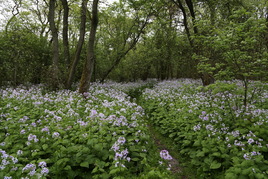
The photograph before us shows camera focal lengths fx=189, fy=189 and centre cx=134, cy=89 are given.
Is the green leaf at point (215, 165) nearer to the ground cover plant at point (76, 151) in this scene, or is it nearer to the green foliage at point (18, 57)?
the ground cover plant at point (76, 151)

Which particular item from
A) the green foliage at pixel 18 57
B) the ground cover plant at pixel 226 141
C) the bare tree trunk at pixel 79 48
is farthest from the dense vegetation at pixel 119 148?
the green foliage at pixel 18 57

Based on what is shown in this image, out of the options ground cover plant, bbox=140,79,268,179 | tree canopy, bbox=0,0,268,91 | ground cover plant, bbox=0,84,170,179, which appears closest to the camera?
ground cover plant, bbox=0,84,170,179

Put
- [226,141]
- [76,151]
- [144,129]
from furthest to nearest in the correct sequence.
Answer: [144,129] < [226,141] < [76,151]

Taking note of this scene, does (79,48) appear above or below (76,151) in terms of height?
above

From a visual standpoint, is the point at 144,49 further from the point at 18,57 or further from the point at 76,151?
the point at 76,151

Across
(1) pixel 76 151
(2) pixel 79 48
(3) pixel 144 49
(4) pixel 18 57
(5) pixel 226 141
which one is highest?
(3) pixel 144 49

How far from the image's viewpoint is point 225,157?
540 centimetres

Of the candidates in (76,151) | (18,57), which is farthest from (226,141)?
(18,57)

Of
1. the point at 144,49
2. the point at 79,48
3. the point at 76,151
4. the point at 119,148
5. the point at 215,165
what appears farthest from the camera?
the point at 144,49

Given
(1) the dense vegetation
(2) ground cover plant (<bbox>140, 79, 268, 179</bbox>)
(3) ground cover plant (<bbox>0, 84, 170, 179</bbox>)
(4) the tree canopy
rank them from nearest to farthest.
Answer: (3) ground cover plant (<bbox>0, 84, 170, 179</bbox>) < (1) the dense vegetation < (2) ground cover plant (<bbox>140, 79, 268, 179</bbox>) < (4) the tree canopy

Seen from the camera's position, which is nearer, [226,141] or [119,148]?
[119,148]

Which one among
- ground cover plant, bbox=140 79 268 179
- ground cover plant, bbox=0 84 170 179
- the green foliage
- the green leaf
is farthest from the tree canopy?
ground cover plant, bbox=0 84 170 179

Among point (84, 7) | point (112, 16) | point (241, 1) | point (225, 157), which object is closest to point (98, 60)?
point (112, 16)

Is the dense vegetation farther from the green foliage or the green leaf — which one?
the green foliage
